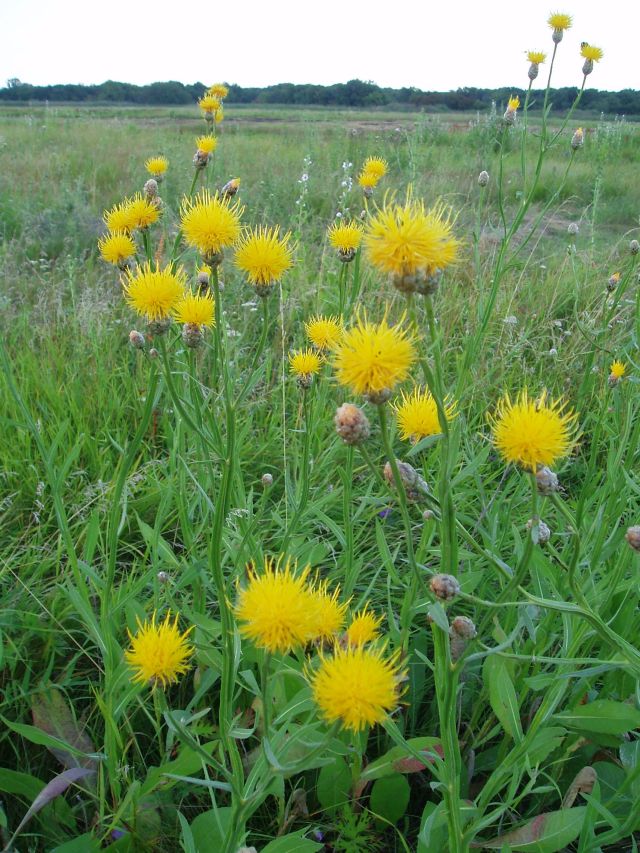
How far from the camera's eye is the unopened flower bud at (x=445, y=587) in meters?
0.97

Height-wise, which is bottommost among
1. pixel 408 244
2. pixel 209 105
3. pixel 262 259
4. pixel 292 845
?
pixel 292 845

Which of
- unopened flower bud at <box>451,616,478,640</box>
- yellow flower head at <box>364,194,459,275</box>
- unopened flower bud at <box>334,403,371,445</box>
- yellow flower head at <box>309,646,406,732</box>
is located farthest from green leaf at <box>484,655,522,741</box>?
yellow flower head at <box>364,194,459,275</box>

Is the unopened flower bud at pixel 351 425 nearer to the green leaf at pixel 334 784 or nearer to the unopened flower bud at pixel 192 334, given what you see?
the unopened flower bud at pixel 192 334

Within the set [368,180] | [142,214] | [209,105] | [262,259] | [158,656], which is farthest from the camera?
[209,105]

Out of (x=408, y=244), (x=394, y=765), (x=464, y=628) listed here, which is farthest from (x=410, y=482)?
(x=394, y=765)

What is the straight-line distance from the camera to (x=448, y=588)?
97 cm

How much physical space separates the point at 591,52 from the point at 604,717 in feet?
8.54

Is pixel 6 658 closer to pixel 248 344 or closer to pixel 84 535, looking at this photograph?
pixel 84 535

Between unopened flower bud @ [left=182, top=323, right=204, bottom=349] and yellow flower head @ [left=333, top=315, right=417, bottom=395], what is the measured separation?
2.13ft

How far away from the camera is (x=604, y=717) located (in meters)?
1.38

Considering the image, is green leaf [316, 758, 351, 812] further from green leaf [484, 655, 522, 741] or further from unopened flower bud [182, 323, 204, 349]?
unopened flower bud [182, 323, 204, 349]

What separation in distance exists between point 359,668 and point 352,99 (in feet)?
136

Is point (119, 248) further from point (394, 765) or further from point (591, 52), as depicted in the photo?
point (591, 52)

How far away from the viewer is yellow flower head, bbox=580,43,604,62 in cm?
269
